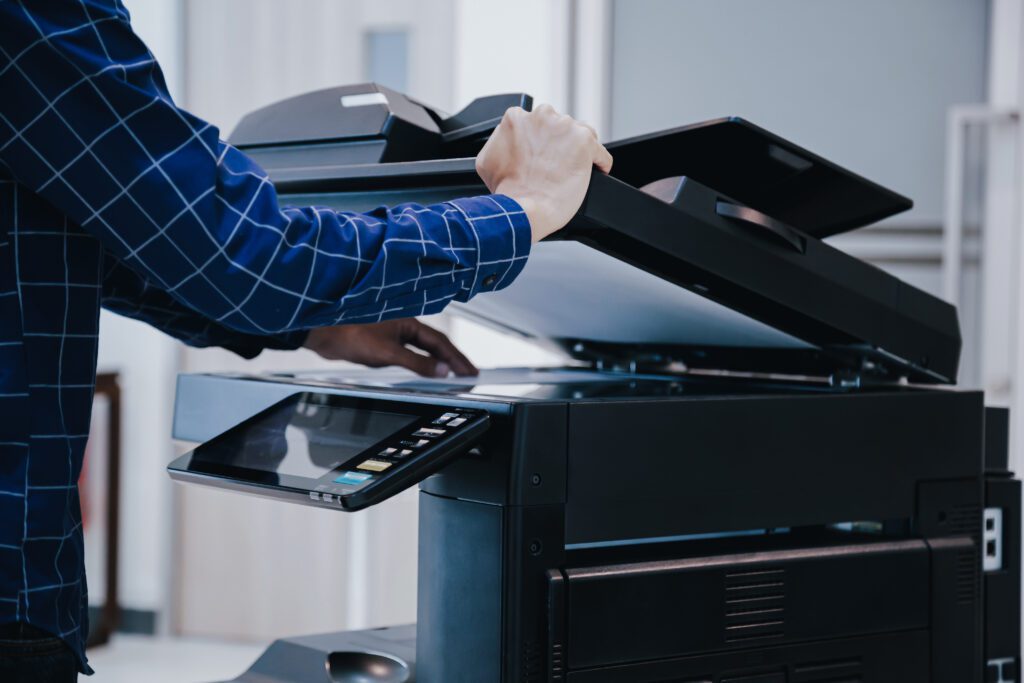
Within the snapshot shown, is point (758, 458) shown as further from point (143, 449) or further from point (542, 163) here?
point (143, 449)

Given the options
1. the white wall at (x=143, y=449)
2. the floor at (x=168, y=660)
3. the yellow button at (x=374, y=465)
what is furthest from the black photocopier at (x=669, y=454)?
the white wall at (x=143, y=449)

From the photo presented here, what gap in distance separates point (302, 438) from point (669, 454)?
26 centimetres

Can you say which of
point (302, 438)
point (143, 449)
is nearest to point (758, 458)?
point (302, 438)

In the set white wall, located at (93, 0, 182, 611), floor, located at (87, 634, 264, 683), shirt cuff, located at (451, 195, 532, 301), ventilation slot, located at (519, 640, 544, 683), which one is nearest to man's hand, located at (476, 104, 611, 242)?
shirt cuff, located at (451, 195, 532, 301)

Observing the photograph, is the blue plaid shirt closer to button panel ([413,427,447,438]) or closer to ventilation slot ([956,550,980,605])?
button panel ([413,427,447,438])

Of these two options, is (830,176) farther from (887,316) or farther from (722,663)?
(722,663)

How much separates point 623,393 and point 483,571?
0.20m

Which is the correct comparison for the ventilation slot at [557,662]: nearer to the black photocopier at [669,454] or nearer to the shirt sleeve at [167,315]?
the black photocopier at [669,454]

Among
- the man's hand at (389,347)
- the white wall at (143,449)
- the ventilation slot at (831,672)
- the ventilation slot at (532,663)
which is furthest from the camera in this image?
the white wall at (143,449)

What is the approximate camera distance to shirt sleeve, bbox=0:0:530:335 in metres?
0.59

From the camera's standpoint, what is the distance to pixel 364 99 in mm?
891

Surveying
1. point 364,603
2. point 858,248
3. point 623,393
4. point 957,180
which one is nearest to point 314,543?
point 364,603

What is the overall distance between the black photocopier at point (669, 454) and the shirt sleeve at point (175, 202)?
9 centimetres

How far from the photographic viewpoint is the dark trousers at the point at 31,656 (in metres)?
0.64
